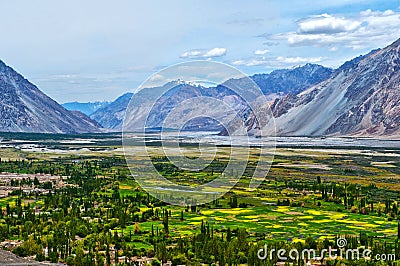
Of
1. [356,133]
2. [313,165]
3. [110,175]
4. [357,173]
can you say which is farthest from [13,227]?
[356,133]

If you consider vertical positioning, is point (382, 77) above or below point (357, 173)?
above

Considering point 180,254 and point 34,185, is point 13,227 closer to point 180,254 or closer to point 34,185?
point 180,254

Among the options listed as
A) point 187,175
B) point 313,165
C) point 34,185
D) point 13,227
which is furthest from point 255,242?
point 313,165

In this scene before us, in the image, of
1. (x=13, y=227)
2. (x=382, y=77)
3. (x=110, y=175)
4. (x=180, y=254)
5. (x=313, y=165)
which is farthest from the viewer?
(x=382, y=77)

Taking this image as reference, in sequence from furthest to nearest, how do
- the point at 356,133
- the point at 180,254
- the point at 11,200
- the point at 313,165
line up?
the point at 356,133 < the point at 313,165 < the point at 11,200 < the point at 180,254

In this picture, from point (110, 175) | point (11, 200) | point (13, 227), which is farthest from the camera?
point (110, 175)

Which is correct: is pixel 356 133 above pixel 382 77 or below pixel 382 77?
below

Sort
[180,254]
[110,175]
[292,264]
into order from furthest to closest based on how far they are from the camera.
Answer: [110,175] → [180,254] → [292,264]

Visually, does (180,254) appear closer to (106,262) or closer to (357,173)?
(106,262)

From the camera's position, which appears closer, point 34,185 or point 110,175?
point 34,185
